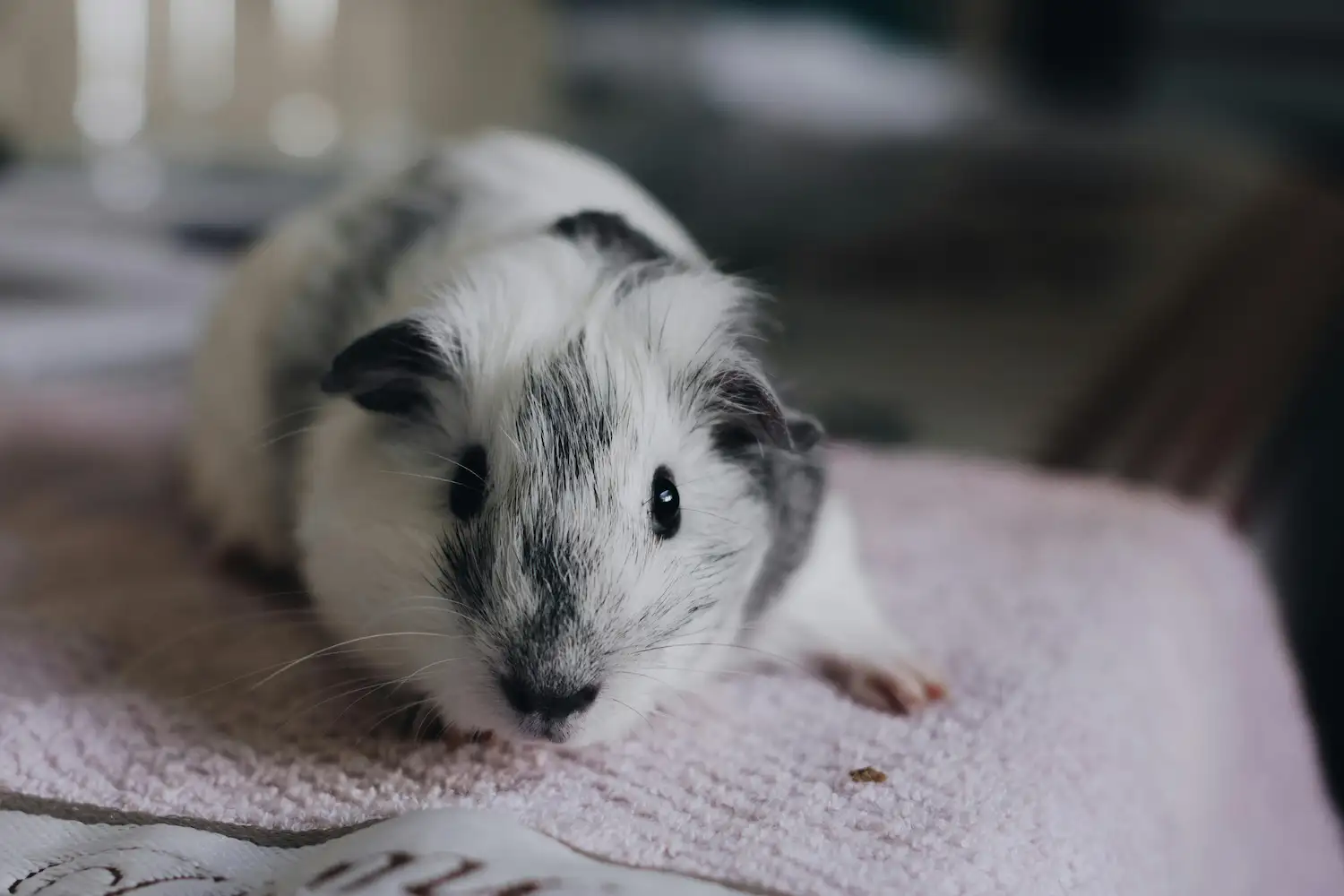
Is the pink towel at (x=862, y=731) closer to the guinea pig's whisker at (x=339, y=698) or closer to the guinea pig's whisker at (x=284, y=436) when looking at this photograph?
the guinea pig's whisker at (x=339, y=698)

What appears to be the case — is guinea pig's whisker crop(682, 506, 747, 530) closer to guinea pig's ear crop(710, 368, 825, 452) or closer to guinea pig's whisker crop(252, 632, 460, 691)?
guinea pig's ear crop(710, 368, 825, 452)

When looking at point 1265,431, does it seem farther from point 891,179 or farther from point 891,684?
point 891,179

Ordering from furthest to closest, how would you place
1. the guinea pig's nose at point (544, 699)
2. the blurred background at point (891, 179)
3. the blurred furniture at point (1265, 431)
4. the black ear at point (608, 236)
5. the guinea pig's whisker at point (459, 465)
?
the blurred background at point (891, 179) < the blurred furniture at point (1265, 431) < the black ear at point (608, 236) < the guinea pig's whisker at point (459, 465) < the guinea pig's nose at point (544, 699)

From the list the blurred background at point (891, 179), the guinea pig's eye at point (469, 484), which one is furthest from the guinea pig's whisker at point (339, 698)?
the blurred background at point (891, 179)

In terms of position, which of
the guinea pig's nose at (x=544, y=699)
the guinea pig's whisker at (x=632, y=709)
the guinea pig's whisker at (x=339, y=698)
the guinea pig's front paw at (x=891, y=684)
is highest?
Result: the guinea pig's nose at (x=544, y=699)

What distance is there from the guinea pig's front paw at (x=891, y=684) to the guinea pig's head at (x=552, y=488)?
14 centimetres

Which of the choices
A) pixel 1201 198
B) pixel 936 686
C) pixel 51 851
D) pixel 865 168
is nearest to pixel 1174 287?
pixel 1201 198

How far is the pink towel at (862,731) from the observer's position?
2.87ft

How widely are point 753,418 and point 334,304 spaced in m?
0.52

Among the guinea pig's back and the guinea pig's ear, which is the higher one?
the guinea pig's back

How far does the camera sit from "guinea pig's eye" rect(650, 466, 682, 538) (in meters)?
0.94

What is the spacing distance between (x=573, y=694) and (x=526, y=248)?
404 mm

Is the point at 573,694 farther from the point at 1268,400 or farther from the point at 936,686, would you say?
the point at 1268,400

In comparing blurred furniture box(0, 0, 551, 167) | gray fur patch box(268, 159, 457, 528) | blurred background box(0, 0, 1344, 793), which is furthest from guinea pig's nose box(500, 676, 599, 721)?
blurred furniture box(0, 0, 551, 167)
